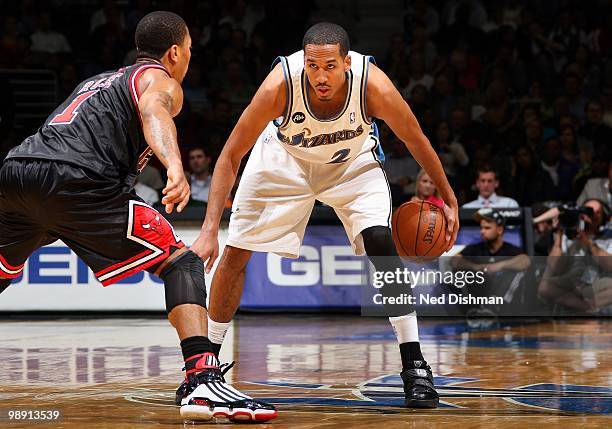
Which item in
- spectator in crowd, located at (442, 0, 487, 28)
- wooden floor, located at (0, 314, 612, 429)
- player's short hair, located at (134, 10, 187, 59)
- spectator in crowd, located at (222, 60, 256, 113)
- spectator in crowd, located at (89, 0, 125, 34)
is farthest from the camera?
spectator in crowd, located at (89, 0, 125, 34)

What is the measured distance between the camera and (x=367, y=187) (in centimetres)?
527

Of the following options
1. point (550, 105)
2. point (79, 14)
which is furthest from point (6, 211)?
point (79, 14)

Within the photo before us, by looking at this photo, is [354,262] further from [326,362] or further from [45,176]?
[45,176]

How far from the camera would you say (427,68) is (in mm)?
12992

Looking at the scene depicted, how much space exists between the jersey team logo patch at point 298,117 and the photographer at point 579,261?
5032 mm

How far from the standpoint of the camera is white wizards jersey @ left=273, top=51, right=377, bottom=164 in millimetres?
4961

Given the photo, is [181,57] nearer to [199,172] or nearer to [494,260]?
[494,260]

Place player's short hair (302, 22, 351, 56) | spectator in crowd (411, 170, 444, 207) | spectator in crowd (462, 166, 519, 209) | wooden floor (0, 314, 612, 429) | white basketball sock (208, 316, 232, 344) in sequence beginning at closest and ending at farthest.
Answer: wooden floor (0, 314, 612, 429) → player's short hair (302, 22, 351, 56) → white basketball sock (208, 316, 232, 344) → spectator in crowd (411, 170, 444, 207) → spectator in crowd (462, 166, 519, 209)

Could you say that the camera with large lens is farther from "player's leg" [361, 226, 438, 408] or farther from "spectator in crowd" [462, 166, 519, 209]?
"player's leg" [361, 226, 438, 408]

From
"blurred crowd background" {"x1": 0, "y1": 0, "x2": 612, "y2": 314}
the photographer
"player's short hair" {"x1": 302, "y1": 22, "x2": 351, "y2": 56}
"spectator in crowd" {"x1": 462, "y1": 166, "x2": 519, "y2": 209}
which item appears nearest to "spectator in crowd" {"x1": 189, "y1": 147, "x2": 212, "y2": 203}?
"blurred crowd background" {"x1": 0, "y1": 0, "x2": 612, "y2": 314}

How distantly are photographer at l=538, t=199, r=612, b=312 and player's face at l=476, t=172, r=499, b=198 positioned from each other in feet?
2.55

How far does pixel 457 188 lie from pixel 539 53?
2.96 metres

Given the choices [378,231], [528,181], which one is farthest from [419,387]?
[528,181]

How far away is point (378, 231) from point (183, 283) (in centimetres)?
122
